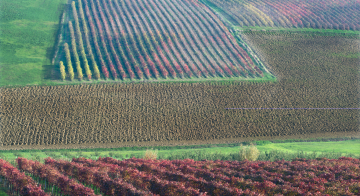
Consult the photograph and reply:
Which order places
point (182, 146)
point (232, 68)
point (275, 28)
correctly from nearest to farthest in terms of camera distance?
1. point (182, 146)
2. point (232, 68)
3. point (275, 28)

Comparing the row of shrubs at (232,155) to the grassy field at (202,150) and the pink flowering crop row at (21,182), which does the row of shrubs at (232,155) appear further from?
the pink flowering crop row at (21,182)

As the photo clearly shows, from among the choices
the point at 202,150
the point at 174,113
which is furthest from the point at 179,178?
the point at 174,113

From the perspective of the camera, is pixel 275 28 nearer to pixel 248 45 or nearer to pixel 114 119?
pixel 248 45

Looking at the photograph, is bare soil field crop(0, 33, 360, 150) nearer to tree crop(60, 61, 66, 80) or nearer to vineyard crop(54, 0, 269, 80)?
tree crop(60, 61, 66, 80)

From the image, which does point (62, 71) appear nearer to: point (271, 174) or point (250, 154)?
point (250, 154)

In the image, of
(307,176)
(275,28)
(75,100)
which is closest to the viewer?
(307,176)

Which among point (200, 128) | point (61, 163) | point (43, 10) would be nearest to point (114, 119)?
point (200, 128)
